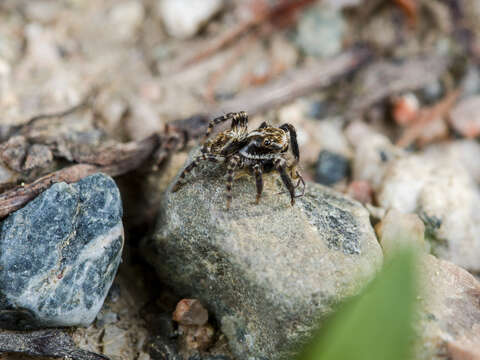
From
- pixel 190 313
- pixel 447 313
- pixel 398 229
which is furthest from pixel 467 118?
pixel 190 313

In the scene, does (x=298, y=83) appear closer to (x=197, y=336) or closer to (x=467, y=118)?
(x=467, y=118)

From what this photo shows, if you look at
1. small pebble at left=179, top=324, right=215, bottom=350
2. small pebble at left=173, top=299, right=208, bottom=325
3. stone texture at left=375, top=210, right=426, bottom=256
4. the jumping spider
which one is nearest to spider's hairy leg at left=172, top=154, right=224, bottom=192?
the jumping spider

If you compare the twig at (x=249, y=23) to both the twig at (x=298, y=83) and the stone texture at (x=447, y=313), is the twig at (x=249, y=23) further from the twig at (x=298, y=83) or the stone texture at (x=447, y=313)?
the stone texture at (x=447, y=313)

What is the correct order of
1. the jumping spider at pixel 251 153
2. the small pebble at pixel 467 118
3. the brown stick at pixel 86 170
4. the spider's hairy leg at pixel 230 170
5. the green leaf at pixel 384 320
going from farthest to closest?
1. the small pebble at pixel 467 118
2. the jumping spider at pixel 251 153
3. the spider's hairy leg at pixel 230 170
4. the brown stick at pixel 86 170
5. the green leaf at pixel 384 320

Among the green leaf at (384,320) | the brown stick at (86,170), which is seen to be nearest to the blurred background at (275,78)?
the brown stick at (86,170)

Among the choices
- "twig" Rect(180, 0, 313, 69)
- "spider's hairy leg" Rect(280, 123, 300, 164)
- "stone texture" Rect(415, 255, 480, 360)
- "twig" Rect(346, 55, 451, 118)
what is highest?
"twig" Rect(180, 0, 313, 69)

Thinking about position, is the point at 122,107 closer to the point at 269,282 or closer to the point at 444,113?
the point at 269,282

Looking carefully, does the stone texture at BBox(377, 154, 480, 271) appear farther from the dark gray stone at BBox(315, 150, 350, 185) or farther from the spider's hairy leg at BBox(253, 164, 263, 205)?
the spider's hairy leg at BBox(253, 164, 263, 205)
